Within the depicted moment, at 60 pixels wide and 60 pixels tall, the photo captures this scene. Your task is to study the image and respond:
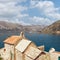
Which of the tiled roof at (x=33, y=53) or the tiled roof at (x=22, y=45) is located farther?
the tiled roof at (x=22, y=45)

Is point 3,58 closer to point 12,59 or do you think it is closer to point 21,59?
point 12,59

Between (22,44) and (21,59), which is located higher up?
(22,44)

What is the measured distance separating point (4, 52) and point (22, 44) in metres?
8.53

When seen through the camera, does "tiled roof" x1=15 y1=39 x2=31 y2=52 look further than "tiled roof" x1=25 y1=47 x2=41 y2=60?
Yes

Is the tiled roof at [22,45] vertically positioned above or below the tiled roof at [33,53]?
above

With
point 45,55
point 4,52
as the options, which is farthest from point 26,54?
point 4,52

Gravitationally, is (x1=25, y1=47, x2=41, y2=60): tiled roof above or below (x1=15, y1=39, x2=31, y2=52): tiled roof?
below

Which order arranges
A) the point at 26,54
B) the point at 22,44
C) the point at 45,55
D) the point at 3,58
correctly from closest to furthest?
the point at 45,55 → the point at 26,54 → the point at 22,44 → the point at 3,58

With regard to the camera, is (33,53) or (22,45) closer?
(33,53)

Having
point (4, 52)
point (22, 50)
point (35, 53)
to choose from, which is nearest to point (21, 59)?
point (22, 50)

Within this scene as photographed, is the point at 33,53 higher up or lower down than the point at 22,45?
lower down

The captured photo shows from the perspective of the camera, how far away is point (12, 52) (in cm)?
5312

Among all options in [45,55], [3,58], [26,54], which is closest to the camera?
[45,55]

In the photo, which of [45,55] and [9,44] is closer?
[45,55]
